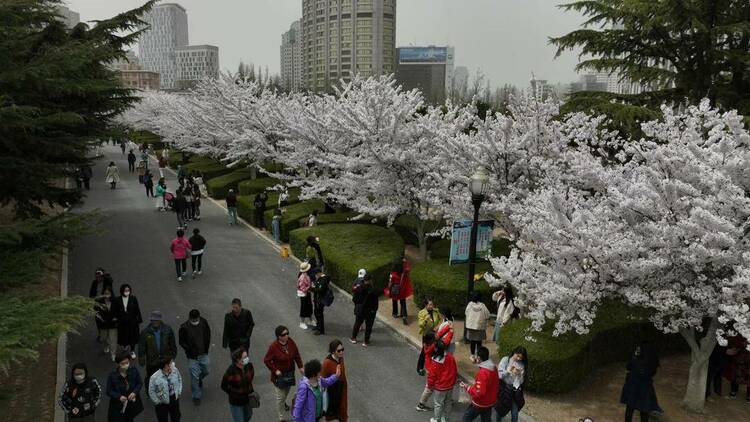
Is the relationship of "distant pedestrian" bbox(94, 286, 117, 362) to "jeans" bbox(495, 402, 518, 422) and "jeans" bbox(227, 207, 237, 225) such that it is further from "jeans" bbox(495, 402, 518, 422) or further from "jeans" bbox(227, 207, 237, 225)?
"jeans" bbox(227, 207, 237, 225)

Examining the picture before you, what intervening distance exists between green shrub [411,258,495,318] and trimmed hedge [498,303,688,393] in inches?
83.7

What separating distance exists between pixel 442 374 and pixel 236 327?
3.71 metres

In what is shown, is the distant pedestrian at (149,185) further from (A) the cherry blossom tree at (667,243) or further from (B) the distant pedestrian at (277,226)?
(A) the cherry blossom tree at (667,243)

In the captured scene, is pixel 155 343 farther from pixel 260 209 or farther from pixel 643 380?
pixel 260 209

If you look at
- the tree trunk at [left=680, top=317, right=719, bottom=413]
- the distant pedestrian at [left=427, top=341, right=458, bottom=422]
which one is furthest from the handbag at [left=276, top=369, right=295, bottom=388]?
the tree trunk at [left=680, top=317, right=719, bottom=413]

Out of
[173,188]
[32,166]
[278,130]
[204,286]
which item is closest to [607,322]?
[204,286]

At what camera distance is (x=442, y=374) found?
874 cm

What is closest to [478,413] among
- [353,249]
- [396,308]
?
[396,308]

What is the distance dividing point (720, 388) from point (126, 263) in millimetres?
16262

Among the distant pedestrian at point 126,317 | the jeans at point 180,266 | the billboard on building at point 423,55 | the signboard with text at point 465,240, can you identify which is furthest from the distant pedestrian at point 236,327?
the billboard on building at point 423,55

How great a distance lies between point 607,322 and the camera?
11.4 m

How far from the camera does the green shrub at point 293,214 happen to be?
842 inches

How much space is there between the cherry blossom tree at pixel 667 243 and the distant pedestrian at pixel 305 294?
4.64m

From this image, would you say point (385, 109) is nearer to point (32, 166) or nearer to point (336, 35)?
point (32, 166)
